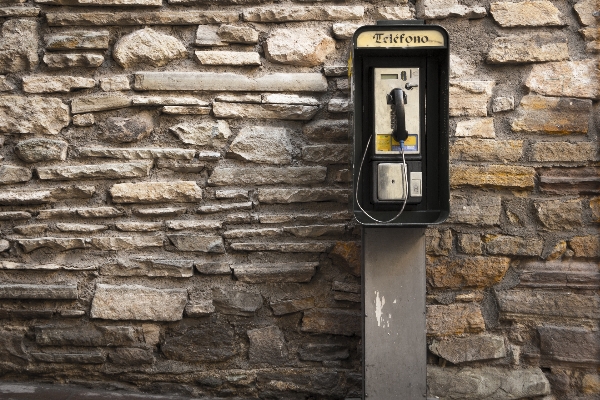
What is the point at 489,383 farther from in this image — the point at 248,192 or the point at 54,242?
the point at 54,242

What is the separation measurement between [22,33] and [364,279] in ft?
7.06

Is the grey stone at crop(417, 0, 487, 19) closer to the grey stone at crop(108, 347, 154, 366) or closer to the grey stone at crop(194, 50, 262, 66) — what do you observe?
the grey stone at crop(194, 50, 262, 66)

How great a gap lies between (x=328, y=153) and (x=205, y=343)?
3.81 feet

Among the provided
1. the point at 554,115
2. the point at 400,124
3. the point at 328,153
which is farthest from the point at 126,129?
the point at 554,115

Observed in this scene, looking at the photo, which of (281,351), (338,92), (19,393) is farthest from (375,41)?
(19,393)

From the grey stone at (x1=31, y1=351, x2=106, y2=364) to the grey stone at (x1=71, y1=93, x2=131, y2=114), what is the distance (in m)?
1.25

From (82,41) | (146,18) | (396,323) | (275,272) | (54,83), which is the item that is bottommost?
(396,323)

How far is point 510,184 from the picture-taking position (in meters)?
2.70

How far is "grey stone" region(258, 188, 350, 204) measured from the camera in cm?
274

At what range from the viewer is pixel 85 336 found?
275 cm

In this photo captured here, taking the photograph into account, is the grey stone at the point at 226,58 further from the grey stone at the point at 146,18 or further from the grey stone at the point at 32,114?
the grey stone at the point at 32,114

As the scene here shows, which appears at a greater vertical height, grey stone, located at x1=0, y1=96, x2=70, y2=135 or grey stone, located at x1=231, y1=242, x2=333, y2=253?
grey stone, located at x1=0, y1=96, x2=70, y2=135

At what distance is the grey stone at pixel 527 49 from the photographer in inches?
106

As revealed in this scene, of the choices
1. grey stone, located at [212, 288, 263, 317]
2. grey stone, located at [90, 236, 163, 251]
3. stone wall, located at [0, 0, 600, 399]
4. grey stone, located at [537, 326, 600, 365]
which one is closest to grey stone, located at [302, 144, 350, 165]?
stone wall, located at [0, 0, 600, 399]
